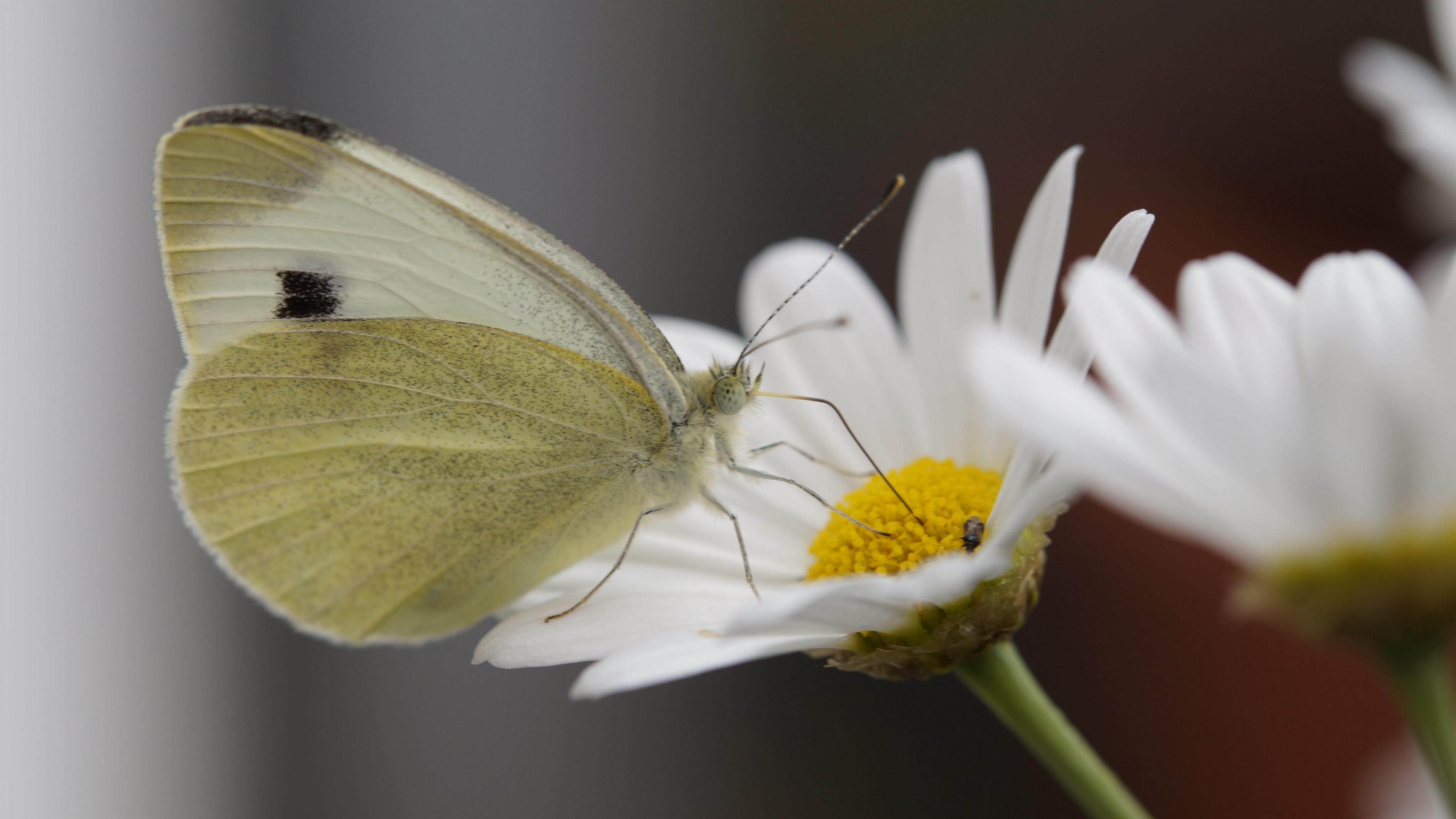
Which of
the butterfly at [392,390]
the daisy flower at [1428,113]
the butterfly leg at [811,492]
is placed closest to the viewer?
the daisy flower at [1428,113]

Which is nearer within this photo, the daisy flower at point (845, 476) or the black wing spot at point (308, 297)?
the daisy flower at point (845, 476)

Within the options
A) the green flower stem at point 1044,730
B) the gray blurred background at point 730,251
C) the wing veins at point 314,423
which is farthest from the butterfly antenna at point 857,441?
the gray blurred background at point 730,251

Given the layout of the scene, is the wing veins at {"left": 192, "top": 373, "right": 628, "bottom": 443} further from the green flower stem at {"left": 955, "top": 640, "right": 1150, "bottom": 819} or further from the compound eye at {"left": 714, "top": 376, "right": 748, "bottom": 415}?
the green flower stem at {"left": 955, "top": 640, "right": 1150, "bottom": 819}

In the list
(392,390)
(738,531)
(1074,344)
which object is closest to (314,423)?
(392,390)

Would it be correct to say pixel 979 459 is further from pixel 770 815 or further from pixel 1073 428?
pixel 770 815

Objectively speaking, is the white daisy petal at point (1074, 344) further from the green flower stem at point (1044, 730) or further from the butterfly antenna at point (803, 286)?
the butterfly antenna at point (803, 286)

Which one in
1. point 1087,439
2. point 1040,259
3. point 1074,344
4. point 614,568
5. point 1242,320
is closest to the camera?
point 1087,439

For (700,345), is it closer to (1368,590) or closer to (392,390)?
(392,390)
